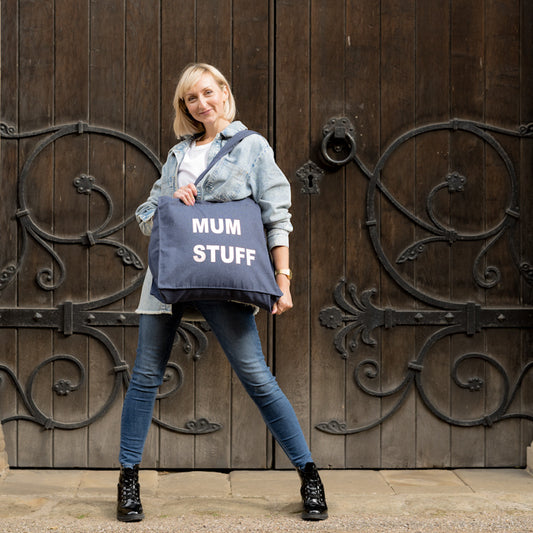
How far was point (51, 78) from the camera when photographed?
11.7 feet

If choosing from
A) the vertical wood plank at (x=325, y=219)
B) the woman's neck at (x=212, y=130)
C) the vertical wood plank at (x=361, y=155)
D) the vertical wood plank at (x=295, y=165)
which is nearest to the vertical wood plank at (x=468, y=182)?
the vertical wood plank at (x=361, y=155)

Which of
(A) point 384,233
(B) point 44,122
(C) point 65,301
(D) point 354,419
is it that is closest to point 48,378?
(C) point 65,301

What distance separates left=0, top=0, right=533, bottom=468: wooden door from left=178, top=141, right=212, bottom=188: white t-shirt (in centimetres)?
71

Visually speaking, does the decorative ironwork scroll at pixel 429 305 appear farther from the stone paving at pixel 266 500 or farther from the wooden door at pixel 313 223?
the stone paving at pixel 266 500

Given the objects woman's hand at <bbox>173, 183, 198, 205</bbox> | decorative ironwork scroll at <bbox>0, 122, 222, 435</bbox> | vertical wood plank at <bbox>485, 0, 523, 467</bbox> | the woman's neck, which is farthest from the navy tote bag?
vertical wood plank at <bbox>485, 0, 523, 467</bbox>

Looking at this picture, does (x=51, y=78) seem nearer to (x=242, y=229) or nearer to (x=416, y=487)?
(x=242, y=229)

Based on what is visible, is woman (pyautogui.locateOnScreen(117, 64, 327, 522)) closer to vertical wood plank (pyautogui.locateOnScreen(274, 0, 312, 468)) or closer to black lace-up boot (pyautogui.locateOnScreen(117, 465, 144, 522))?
black lace-up boot (pyautogui.locateOnScreen(117, 465, 144, 522))

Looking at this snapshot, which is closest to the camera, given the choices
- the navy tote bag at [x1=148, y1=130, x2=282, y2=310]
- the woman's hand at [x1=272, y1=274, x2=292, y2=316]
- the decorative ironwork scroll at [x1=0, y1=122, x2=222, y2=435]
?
the navy tote bag at [x1=148, y1=130, x2=282, y2=310]

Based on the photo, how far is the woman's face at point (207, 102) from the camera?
2.90 meters

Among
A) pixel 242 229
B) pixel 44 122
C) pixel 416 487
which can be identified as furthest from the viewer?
pixel 44 122

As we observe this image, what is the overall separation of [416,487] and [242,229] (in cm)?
133

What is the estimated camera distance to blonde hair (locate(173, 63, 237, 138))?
291cm

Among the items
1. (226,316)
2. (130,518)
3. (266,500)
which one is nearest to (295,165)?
(226,316)

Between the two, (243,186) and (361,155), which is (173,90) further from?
(243,186)
